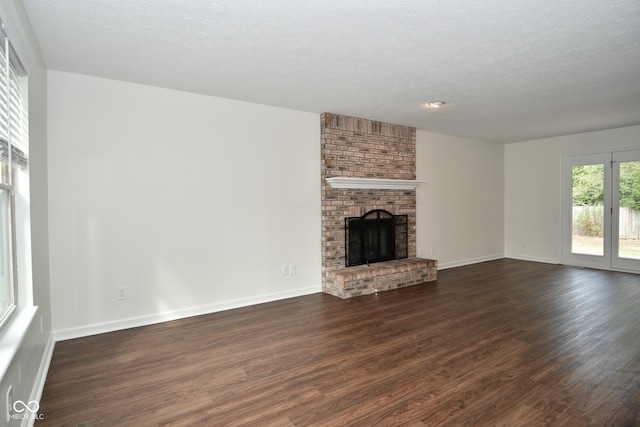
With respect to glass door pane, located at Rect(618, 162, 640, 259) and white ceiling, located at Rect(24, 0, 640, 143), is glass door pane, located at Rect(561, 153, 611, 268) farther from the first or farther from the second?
white ceiling, located at Rect(24, 0, 640, 143)

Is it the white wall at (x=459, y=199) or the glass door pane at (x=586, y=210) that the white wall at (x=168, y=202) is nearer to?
the white wall at (x=459, y=199)

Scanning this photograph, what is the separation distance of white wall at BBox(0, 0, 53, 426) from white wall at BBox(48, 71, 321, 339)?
24cm

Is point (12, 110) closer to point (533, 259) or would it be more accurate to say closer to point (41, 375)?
point (41, 375)

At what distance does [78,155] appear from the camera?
3.20 meters

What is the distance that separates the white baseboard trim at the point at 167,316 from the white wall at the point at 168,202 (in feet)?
0.04

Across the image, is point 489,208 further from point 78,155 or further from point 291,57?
point 78,155

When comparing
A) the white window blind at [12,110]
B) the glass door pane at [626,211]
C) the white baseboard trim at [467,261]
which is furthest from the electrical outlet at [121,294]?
the glass door pane at [626,211]

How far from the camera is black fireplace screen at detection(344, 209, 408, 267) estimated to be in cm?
502

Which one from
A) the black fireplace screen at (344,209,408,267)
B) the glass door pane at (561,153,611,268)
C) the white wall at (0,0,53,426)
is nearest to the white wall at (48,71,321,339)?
the white wall at (0,0,53,426)

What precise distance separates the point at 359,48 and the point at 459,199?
183 inches

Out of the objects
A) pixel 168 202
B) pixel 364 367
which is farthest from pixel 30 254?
pixel 364 367

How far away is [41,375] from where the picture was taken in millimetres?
2371

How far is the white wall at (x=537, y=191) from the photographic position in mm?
6473

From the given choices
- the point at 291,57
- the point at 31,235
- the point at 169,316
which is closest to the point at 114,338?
the point at 169,316
